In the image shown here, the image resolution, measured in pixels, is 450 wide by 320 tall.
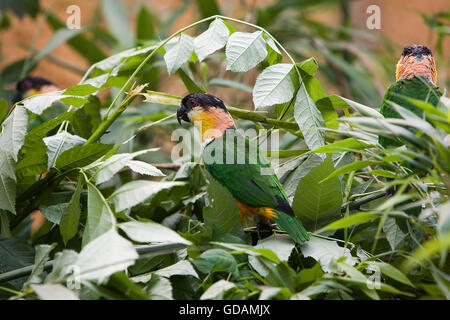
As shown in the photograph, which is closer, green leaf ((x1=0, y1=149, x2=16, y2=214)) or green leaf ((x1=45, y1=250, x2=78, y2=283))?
green leaf ((x1=45, y1=250, x2=78, y2=283))

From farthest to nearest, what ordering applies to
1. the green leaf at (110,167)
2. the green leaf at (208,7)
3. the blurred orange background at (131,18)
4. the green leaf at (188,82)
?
the blurred orange background at (131,18), the green leaf at (208,7), the green leaf at (188,82), the green leaf at (110,167)

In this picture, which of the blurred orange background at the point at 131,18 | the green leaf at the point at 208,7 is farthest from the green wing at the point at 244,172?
the blurred orange background at the point at 131,18

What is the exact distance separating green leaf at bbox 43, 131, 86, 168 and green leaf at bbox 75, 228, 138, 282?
0.41m

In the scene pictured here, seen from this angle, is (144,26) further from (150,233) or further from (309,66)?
(150,233)

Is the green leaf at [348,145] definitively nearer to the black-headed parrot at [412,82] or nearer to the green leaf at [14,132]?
the black-headed parrot at [412,82]

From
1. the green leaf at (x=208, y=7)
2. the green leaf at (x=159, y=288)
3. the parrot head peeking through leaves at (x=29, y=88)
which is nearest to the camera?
the green leaf at (x=159, y=288)

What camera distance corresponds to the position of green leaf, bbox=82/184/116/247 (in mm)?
911

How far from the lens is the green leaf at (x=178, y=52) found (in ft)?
3.77

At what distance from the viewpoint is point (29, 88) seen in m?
2.68

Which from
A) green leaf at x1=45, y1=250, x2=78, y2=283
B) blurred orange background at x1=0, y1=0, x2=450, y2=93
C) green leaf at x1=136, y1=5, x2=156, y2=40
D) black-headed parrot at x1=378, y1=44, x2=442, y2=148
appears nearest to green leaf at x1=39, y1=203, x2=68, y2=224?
green leaf at x1=45, y1=250, x2=78, y2=283

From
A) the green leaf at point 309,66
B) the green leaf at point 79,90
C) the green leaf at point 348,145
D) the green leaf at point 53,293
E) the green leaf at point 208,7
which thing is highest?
the green leaf at point 208,7

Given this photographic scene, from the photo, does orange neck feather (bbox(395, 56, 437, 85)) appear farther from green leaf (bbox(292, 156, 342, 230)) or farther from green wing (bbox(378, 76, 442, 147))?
green leaf (bbox(292, 156, 342, 230))

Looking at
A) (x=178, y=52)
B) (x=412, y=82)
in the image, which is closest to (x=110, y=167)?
(x=178, y=52)
